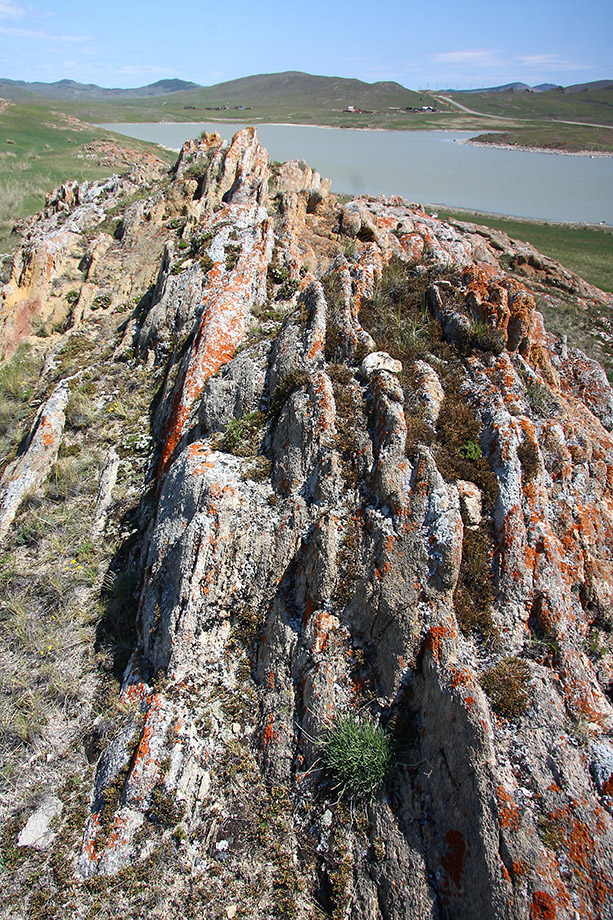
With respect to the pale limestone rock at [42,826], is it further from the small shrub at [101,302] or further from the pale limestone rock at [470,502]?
the small shrub at [101,302]

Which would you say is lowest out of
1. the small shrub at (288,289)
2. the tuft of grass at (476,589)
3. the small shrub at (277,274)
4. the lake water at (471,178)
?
the tuft of grass at (476,589)

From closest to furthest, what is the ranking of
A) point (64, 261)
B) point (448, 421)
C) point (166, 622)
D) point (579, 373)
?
point (166, 622)
point (448, 421)
point (579, 373)
point (64, 261)

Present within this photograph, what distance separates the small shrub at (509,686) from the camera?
4793 mm

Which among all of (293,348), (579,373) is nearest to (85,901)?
(293,348)

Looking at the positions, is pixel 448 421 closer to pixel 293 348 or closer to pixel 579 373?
pixel 293 348

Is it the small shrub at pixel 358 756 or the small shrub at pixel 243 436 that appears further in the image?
the small shrub at pixel 243 436

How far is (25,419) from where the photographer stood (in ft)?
40.6

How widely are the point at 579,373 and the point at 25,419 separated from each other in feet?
44.5

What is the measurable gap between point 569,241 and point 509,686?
57.7m

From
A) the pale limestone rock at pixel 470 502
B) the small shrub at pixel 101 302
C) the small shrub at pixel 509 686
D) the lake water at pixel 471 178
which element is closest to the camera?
the small shrub at pixel 509 686

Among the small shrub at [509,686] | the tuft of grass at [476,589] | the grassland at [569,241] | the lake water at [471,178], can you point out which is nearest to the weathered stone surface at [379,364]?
the tuft of grass at [476,589]

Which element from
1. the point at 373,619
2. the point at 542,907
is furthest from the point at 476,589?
the point at 542,907

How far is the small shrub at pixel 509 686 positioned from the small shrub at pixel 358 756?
1232 millimetres

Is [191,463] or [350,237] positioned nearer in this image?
[191,463]
